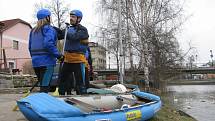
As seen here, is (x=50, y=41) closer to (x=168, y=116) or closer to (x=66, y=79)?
(x=66, y=79)

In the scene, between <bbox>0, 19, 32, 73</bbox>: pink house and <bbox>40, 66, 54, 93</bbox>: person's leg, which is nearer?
<bbox>40, 66, 54, 93</bbox>: person's leg

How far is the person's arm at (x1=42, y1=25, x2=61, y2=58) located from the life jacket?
94mm

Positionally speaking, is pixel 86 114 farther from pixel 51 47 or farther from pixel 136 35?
pixel 136 35

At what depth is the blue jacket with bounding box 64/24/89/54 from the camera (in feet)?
25.9

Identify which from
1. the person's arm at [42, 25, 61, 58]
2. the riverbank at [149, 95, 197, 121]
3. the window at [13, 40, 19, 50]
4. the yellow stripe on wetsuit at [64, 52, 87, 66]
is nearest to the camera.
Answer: the person's arm at [42, 25, 61, 58]

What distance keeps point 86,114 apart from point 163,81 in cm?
2661

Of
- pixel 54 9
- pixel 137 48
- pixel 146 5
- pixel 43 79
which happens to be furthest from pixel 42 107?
pixel 54 9

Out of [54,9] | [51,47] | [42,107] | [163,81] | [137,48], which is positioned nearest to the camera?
[42,107]

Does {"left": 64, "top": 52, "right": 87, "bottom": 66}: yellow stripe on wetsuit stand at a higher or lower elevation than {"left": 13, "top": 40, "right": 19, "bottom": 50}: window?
lower


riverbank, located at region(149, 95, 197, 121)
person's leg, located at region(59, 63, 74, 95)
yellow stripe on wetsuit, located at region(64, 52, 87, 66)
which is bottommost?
riverbank, located at region(149, 95, 197, 121)

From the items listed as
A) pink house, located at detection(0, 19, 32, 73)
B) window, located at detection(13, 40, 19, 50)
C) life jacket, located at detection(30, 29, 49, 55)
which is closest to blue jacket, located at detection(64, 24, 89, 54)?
life jacket, located at detection(30, 29, 49, 55)

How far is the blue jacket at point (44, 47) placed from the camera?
7125mm

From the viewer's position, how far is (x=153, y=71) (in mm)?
31047

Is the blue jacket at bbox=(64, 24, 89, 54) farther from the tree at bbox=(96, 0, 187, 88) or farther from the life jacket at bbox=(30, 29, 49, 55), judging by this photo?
the tree at bbox=(96, 0, 187, 88)
